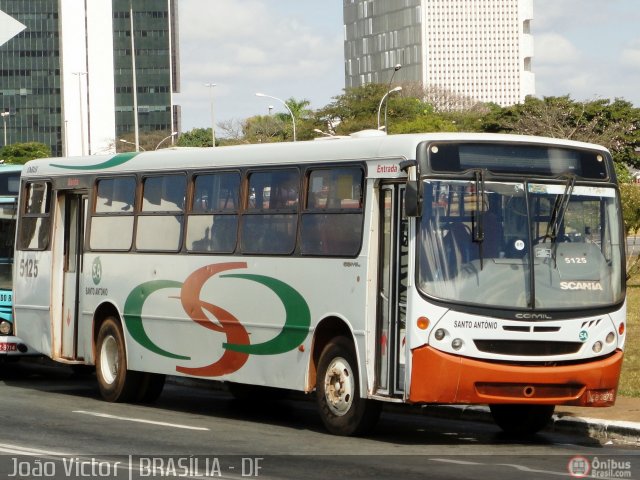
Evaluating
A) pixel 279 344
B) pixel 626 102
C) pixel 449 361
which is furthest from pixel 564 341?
pixel 626 102

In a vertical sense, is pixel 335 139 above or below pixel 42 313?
above

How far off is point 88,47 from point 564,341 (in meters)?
178

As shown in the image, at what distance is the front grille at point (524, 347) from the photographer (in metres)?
13.6

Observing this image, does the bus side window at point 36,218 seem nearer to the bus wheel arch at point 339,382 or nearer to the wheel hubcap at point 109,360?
the wheel hubcap at point 109,360

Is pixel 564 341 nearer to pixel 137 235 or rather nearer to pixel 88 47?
pixel 137 235

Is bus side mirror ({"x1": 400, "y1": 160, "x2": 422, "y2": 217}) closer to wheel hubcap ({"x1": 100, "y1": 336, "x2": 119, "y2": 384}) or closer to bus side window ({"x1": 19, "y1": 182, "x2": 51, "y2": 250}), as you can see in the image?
wheel hubcap ({"x1": 100, "y1": 336, "x2": 119, "y2": 384})

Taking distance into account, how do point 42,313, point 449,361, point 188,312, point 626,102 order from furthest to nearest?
point 626,102 → point 42,313 → point 188,312 → point 449,361

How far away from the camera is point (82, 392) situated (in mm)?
19609

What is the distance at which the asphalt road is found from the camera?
11680 mm

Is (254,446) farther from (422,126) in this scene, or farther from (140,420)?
(422,126)

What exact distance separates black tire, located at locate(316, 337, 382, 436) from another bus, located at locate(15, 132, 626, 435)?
0.02 meters

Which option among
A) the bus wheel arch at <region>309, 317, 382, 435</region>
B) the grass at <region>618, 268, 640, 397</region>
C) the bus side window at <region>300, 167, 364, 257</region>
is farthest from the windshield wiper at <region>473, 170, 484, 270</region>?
the grass at <region>618, 268, 640, 397</region>

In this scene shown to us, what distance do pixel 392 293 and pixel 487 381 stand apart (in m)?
1.18

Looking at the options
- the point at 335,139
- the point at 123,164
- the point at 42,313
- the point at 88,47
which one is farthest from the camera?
the point at 88,47
